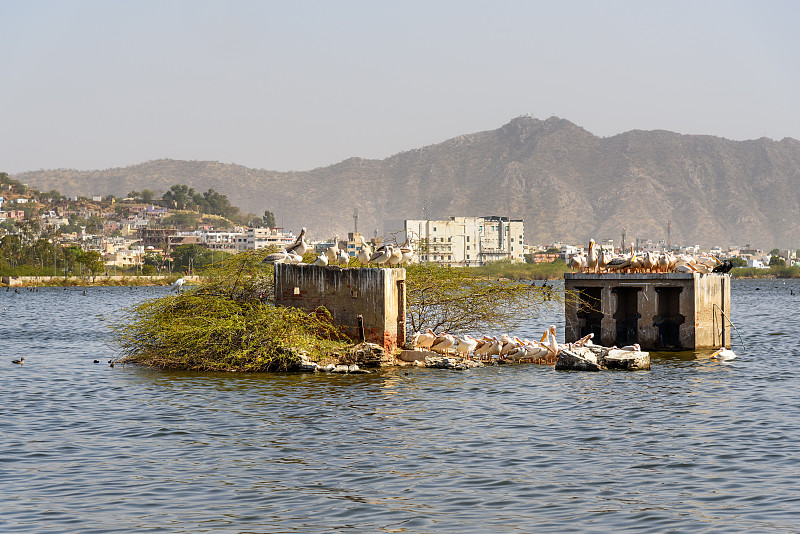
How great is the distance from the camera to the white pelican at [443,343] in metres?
31.2

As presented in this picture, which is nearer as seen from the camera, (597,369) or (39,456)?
(39,456)

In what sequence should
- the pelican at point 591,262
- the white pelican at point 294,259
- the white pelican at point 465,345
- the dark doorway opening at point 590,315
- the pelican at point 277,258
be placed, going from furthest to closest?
the dark doorway opening at point 590,315 → the pelican at point 591,262 → the white pelican at point 465,345 → the white pelican at point 294,259 → the pelican at point 277,258

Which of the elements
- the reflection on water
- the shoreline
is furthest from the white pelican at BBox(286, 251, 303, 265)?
the shoreline

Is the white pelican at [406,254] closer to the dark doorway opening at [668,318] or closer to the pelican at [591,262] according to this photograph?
the pelican at [591,262]

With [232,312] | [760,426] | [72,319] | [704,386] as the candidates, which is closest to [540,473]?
[760,426]

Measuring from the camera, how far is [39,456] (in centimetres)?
1802

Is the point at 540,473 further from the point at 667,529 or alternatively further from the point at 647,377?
the point at 647,377

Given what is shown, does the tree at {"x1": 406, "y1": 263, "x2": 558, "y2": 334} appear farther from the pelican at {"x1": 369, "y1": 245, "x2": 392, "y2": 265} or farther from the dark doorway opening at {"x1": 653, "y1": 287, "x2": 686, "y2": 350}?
the dark doorway opening at {"x1": 653, "y1": 287, "x2": 686, "y2": 350}

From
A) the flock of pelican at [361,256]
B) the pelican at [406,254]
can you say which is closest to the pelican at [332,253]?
the flock of pelican at [361,256]

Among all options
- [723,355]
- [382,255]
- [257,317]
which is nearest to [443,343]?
[382,255]

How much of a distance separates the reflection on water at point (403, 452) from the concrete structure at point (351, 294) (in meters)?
1.58

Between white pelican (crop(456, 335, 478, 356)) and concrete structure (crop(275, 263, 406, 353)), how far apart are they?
2.67 meters

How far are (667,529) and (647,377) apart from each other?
51.9ft

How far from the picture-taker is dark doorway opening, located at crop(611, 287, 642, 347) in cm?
3581
